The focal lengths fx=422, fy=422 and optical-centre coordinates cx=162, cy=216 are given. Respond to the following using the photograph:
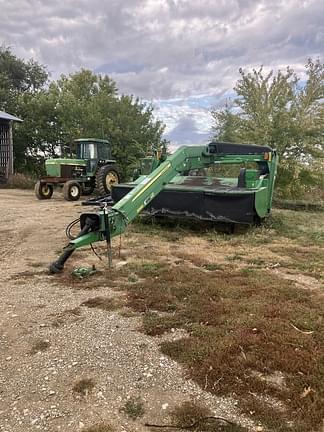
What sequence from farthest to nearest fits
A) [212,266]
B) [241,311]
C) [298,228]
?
[298,228]
[212,266]
[241,311]

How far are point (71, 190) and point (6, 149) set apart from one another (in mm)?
8304

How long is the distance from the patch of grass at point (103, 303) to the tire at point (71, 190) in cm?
Answer: 917

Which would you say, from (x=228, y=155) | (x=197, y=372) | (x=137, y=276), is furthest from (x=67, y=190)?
(x=197, y=372)

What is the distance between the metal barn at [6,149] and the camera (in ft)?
63.0

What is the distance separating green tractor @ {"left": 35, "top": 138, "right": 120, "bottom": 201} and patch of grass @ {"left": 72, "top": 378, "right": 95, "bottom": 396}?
1078cm

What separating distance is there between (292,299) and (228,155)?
402 cm

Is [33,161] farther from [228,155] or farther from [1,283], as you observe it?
[1,283]

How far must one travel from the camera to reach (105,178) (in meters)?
13.6

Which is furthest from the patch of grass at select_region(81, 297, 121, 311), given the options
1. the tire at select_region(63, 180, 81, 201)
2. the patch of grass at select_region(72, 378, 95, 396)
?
the tire at select_region(63, 180, 81, 201)

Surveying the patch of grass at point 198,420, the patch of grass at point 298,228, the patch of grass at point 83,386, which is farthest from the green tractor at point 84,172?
the patch of grass at point 198,420

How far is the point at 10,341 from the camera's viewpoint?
3316 millimetres

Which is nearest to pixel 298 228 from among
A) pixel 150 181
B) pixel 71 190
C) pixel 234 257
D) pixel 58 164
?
pixel 234 257

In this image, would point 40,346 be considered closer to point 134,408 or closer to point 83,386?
point 83,386

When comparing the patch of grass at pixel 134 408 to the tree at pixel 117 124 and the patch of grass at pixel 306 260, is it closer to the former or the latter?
the patch of grass at pixel 306 260
